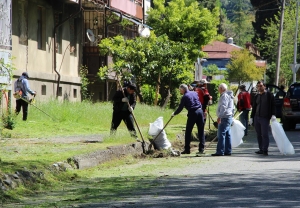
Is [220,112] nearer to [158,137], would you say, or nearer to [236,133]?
[236,133]

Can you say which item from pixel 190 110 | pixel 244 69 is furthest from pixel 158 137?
pixel 244 69

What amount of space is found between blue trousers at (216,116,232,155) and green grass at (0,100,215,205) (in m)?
2.12

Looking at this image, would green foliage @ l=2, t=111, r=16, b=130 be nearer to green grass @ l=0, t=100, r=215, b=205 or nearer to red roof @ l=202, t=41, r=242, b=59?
green grass @ l=0, t=100, r=215, b=205

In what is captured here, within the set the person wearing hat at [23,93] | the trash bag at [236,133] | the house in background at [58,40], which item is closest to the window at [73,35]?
the house in background at [58,40]

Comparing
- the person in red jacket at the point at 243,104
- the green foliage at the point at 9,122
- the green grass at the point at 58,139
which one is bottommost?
the green grass at the point at 58,139

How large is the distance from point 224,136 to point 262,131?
98 centimetres

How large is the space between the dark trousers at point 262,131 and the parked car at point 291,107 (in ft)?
35.4

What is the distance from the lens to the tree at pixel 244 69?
82938 mm

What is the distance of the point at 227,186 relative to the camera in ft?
39.7

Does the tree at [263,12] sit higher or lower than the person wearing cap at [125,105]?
higher

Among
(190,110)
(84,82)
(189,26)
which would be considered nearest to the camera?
(190,110)

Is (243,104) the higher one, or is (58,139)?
(243,104)

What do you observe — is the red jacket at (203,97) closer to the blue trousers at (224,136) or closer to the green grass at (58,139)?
the green grass at (58,139)

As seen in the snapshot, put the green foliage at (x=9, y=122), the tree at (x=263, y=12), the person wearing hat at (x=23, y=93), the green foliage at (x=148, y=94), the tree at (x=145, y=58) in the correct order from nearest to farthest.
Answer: the green foliage at (x=9, y=122)
the person wearing hat at (x=23, y=93)
the tree at (x=145, y=58)
the green foliage at (x=148, y=94)
the tree at (x=263, y=12)
